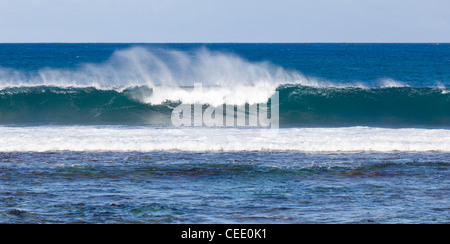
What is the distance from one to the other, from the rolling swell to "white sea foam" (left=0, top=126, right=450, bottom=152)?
4.93 m

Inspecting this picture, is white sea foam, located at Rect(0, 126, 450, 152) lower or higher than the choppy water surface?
higher

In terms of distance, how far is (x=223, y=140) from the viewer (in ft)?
51.5

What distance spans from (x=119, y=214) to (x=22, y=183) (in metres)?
2.84

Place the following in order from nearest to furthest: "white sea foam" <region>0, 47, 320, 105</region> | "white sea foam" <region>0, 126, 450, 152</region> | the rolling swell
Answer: "white sea foam" <region>0, 126, 450, 152</region>, the rolling swell, "white sea foam" <region>0, 47, 320, 105</region>

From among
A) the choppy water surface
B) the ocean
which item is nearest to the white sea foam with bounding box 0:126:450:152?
the ocean

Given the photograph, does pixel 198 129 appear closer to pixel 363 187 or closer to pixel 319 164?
pixel 319 164

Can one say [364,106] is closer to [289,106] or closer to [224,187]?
[289,106]

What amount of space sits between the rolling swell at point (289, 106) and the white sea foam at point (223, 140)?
4933mm

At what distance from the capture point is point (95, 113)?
2430cm

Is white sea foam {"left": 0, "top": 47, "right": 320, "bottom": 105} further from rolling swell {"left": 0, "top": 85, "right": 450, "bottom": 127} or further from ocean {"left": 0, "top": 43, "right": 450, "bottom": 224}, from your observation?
rolling swell {"left": 0, "top": 85, "right": 450, "bottom": 127}

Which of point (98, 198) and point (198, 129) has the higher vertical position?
point (198, 129)

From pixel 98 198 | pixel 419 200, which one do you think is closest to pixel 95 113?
pixel 98 198

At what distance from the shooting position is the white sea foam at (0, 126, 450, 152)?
48.6 ft

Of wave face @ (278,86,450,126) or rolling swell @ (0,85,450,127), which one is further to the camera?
wave face @ (278,86,450,126)
